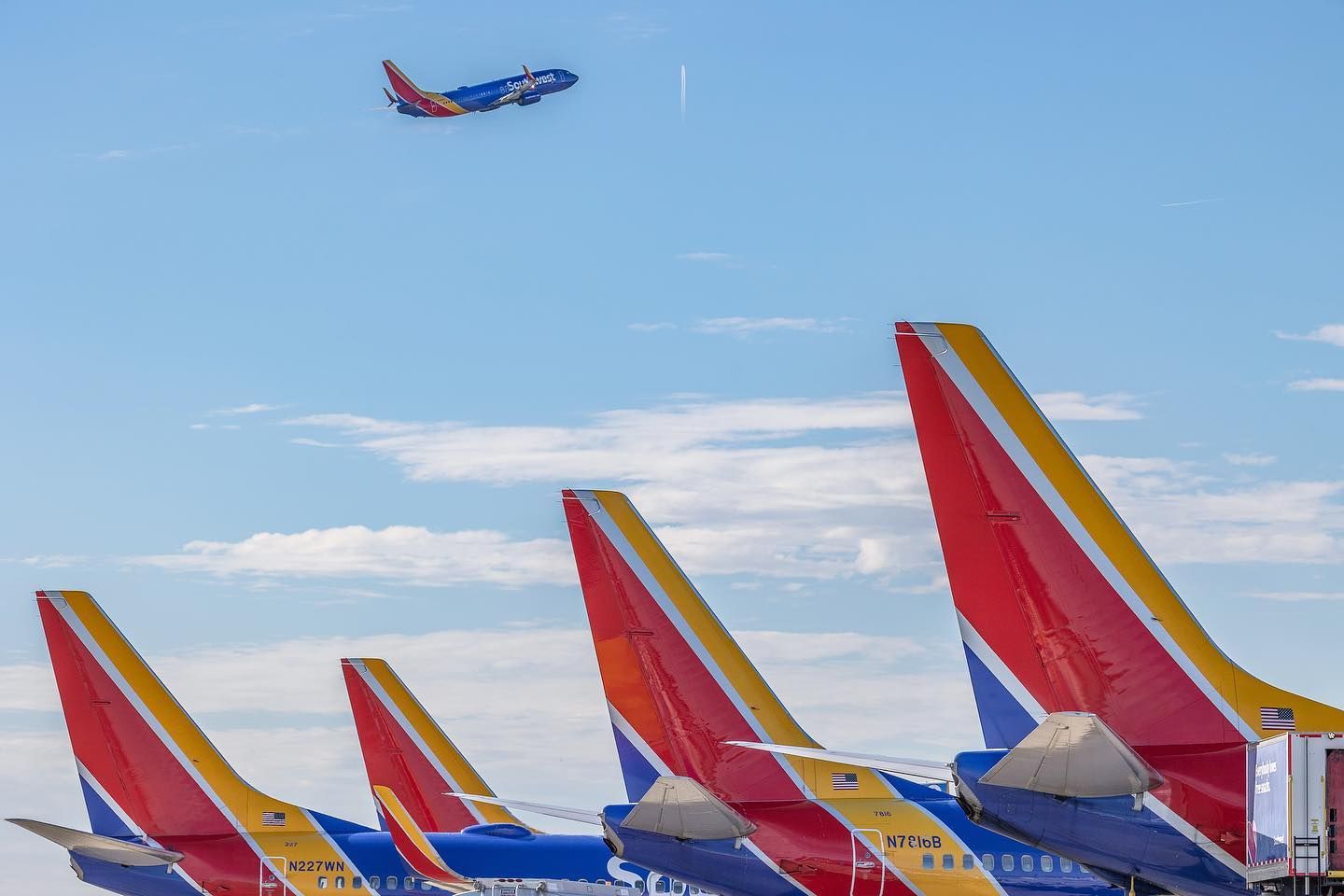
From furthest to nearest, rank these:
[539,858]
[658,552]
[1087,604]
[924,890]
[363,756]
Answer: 1. [363,756]
2. [539,858]
3. [658,552]
4. [924,890]
5. [1087,604]

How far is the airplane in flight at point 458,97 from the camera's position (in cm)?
7819

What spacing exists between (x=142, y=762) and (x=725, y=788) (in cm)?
1369

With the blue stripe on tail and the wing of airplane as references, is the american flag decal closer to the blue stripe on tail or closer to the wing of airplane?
the blue stripe on tail

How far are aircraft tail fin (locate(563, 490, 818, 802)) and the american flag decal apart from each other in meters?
11.9

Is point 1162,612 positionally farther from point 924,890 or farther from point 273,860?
point 273,860

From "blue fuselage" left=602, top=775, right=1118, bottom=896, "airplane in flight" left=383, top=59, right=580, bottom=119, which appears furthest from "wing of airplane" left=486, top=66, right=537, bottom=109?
"blue fuselage" left=602, top=775, right=1118, bottom=896

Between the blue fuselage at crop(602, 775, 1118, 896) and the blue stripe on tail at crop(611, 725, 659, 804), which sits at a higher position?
the blue stripe on tail at crop(611, 725, 659, 804)

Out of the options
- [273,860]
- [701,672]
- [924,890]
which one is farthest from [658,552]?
[273,860]

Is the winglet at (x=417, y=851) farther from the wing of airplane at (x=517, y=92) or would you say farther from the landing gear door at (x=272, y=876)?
the wing of airplane at (x=517, y=92)

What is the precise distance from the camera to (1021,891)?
93.0 feet

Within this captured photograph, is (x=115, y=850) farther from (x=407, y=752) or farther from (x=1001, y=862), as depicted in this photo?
(x=1001, y=862)

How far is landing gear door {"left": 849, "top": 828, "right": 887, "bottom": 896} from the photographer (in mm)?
27875

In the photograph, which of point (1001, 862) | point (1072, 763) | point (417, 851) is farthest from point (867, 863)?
point (1072, 763)

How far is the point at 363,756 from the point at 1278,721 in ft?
96.2
